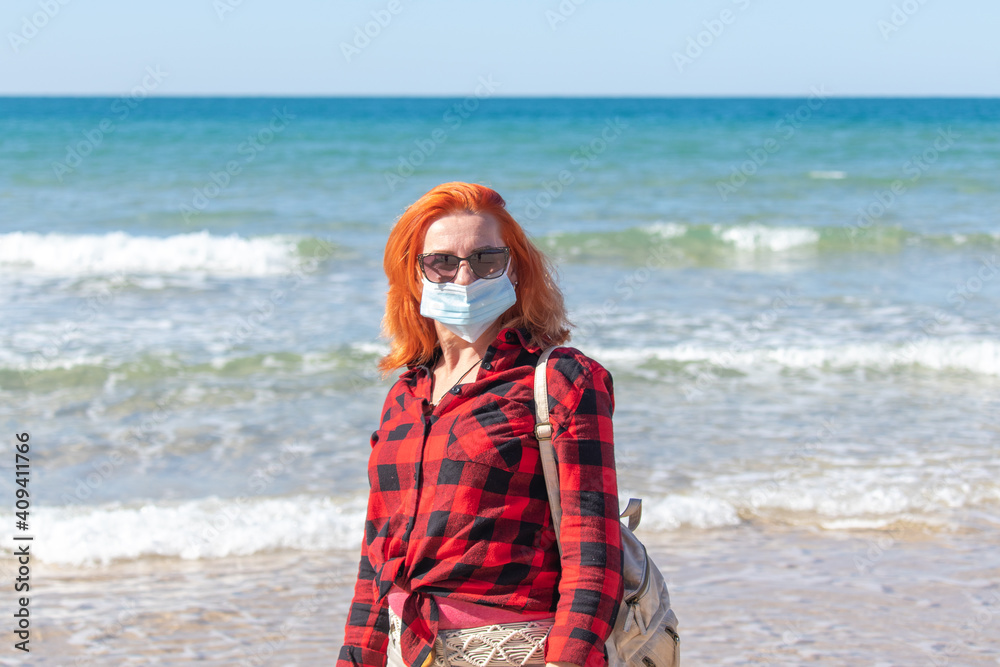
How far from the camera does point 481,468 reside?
2.01 meters

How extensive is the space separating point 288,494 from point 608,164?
81.3 ft

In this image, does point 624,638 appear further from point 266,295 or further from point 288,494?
point 266,295

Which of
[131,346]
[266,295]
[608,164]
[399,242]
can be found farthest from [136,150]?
[399,242]

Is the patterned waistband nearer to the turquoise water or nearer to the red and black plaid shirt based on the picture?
the red and black plaid shirt

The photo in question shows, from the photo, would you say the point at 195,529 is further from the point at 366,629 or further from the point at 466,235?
the point at 466,235

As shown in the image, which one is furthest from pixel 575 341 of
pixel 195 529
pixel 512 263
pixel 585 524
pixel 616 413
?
pixel 585 524

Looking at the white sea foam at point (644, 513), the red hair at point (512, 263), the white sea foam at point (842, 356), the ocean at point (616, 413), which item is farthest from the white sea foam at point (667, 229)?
the red hair at point (512, 263)

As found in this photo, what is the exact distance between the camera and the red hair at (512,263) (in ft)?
7.22

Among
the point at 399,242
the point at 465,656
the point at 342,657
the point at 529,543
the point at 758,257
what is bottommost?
the point at 758,257

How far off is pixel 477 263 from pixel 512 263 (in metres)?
0.11

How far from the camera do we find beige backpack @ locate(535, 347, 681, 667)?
1954mm

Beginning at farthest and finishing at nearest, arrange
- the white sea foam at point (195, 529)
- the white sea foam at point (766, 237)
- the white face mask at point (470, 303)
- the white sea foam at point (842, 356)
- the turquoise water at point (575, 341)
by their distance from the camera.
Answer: the white sea foam at point (766, 237) < the white sea foam at point (842, 356) < the turquoise water at point (575, 341) < the white sea foam at point (195, 529) < the white face mask at point (470, 303)

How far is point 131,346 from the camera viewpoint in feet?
33.2

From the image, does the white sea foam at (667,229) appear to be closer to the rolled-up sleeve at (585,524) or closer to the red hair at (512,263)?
the red hair at (512,263)
